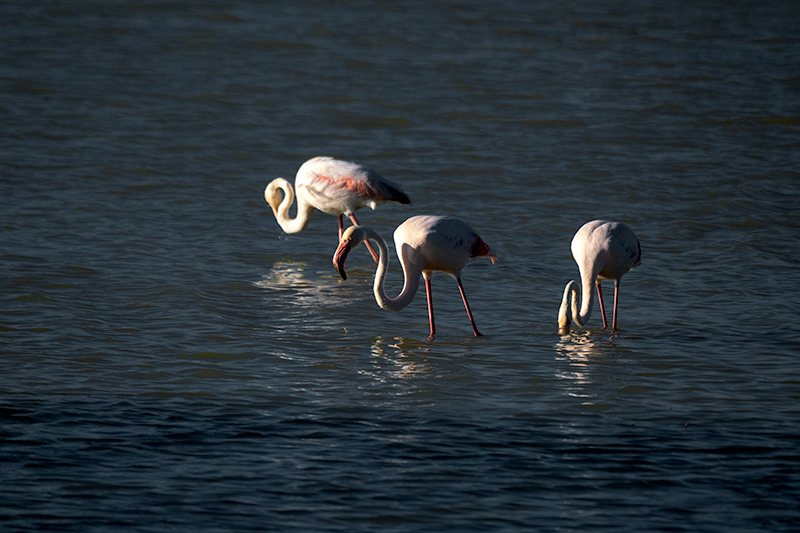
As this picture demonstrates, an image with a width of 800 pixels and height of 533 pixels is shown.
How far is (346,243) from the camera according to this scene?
8273 millimetres

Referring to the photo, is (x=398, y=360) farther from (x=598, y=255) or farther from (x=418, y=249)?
(x=598, y=255)

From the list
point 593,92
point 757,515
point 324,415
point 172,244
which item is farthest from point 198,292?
point 593,92

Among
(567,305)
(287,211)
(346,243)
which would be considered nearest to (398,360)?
(346,243)

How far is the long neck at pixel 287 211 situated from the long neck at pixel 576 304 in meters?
4.18

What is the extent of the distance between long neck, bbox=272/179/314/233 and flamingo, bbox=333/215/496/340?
3406 millimetres

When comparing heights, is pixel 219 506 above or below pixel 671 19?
below

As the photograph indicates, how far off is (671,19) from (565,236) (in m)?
15.4

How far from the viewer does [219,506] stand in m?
5.08

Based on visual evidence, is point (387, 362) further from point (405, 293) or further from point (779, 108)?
point (779, 108)

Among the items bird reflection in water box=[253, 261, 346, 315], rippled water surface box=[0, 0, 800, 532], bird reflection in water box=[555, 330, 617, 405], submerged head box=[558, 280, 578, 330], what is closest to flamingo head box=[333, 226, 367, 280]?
rippled water surface box=[0, 0, 800, 532]

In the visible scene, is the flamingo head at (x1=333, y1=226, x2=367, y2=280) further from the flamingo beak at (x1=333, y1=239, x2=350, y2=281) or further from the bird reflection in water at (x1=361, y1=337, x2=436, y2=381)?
the bird reflection in water at (x1=361, y1=337, x2=436, y2=381)

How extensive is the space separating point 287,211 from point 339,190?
3.28 feet

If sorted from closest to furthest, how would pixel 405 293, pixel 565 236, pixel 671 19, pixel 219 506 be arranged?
1. pixel 219 506
2. pixel 405 293
3. pixel 565 236
4. pixel 671 19

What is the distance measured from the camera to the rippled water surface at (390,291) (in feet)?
17.6
